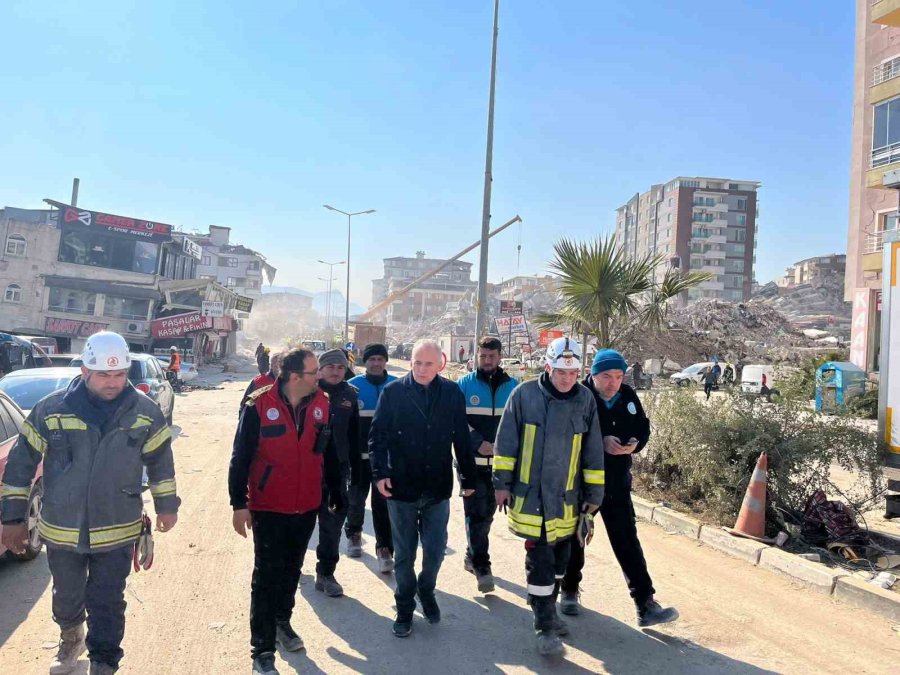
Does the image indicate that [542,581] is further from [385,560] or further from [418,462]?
[385,560]

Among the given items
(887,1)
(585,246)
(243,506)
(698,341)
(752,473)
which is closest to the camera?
(243,506)

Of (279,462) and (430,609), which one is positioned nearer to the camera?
(279,462)

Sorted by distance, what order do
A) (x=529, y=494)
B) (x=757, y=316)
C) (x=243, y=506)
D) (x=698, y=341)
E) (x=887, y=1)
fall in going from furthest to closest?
(x=757, y=316), (x=698, y=341), (x=887, y=1), (x=529, y=494), (x=243, y=506)

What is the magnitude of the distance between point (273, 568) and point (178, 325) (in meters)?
42.6

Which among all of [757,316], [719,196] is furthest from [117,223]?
[719,196]

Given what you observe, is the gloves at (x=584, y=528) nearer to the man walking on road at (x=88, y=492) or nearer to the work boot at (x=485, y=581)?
the work boot at (x=485, y=581)

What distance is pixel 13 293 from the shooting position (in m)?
41.1

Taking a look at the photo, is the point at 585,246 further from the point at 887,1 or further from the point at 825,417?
the point at 887,1

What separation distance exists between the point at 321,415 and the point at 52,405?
141 centimetres

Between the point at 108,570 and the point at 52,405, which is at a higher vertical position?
the point at 52,405

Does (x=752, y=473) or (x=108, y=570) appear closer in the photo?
(x=108, y=570)

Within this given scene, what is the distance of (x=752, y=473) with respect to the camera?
654 centimetres

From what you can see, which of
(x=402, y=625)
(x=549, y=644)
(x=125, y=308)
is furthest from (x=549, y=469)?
(x=125, y=308)

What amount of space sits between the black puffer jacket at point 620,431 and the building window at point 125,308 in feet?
148
